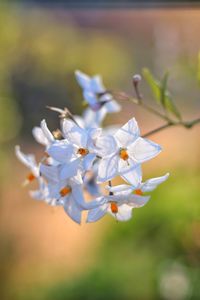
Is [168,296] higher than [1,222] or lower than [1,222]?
lower

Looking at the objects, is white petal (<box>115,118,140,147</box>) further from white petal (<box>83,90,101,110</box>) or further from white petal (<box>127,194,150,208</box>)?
white petal (<box>83,90,101,110</box>)

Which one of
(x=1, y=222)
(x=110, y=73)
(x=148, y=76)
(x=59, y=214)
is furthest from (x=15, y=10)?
(x=148, y=76)

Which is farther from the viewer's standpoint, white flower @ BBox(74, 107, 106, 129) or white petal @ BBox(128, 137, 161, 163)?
white flower @ BBox(74, 107, 106, 129)

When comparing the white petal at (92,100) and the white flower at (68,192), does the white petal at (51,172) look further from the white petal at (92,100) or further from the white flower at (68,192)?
the white petal at (92,100)

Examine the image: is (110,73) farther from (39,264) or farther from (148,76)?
(148,76)

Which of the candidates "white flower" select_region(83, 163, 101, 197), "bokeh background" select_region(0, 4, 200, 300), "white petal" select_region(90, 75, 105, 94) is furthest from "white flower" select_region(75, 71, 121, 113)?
"bokeh background" select_region(0, 4, 200, 300)

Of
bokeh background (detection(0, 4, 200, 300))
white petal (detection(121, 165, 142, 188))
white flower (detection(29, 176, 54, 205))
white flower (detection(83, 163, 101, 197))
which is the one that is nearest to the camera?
white petal (detection(121, 165, 142, 188))

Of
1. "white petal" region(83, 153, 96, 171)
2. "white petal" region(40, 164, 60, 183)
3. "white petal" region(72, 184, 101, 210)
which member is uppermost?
"white petal" region(83, 153, 96, 171)
